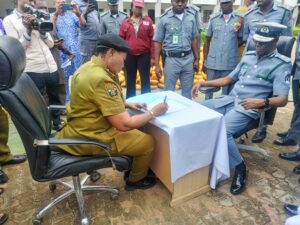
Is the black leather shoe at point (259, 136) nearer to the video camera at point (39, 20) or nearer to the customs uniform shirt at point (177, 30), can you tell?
the customs uniform shirt at point (177, 30)

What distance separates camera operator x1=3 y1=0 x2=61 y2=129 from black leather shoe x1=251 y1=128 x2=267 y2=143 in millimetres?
2358

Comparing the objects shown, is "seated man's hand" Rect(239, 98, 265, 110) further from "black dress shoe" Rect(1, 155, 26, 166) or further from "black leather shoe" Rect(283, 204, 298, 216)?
"black dress shoe" Rect(1, 155, 26, 166)

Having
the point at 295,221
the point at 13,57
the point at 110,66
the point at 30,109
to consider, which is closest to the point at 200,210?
the point at 295,221

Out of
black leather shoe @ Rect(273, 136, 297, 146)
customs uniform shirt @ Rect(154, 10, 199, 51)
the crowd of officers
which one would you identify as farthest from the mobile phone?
black leather shoe @ Rect(273, 136, 297, 146)

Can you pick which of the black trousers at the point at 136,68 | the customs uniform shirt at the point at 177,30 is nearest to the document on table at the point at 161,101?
the customs uniform shirt at the point at 177,30

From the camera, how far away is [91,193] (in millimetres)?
2248

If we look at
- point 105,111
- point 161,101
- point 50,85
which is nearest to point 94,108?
point 105,111

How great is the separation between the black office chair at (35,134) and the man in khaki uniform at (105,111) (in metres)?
0.09

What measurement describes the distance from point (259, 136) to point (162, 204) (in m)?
1.68

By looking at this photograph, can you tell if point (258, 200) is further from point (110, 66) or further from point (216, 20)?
point (216, 20)

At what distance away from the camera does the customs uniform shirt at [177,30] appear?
3.29m

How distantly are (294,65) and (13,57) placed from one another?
283 centimetres

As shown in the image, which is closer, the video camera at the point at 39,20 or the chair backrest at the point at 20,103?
the chair backrest at the point at 20,103

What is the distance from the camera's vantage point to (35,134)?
1.56m
